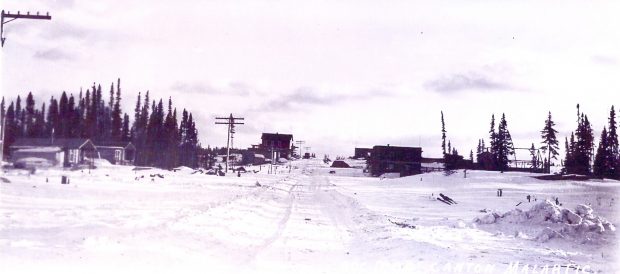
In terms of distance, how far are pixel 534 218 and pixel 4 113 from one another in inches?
654

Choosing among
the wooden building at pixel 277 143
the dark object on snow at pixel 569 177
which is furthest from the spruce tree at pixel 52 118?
the wooden building at pixel 277 143

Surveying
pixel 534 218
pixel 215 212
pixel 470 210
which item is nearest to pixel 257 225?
pixel 215 212

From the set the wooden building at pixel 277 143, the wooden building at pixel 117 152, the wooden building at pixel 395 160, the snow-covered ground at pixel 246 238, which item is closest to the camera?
the snow-covered ground at pixel 246 238

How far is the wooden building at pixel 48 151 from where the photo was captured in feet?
45.0

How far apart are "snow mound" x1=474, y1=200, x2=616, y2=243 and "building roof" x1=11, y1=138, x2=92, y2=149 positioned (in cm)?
1413

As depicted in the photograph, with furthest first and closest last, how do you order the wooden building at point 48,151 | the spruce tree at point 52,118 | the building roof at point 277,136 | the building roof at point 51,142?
the building roof at point 277,136
the spruce tree at point 52,118
the building roof at point 51,142
the wooden building at point 48,151

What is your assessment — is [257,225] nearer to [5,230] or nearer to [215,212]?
[215,212]

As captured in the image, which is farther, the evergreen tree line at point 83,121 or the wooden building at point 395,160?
the wooden building at point 395,160

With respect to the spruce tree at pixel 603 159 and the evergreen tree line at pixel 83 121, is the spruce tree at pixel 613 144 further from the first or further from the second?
the evergreen tree line at pixel 83 121

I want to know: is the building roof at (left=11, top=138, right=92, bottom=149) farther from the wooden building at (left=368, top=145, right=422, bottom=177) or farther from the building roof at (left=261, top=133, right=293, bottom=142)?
the building roof at (left=261, top=133, right=293, bottom=142)

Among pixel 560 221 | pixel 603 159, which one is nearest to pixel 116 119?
pixel 560 221

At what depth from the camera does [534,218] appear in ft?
58.2

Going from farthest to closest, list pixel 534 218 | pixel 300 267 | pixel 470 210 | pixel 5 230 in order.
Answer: pixel 470 210, pixel 534 218, pixel 5 230, pixel 300 267

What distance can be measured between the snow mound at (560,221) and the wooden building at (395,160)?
62.7 meters
